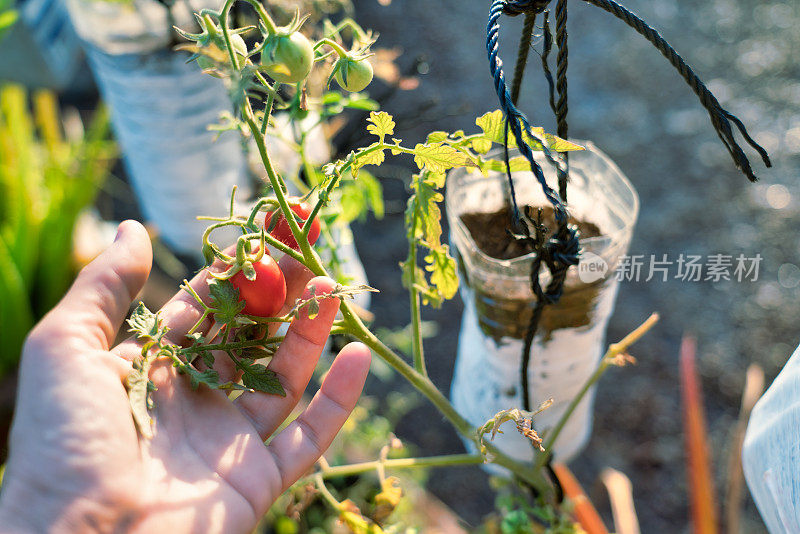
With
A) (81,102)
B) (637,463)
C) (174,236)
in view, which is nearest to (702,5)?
(637,463)

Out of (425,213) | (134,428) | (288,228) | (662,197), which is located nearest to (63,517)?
(134,428)

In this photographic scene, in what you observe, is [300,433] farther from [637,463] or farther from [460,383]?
[637,463]

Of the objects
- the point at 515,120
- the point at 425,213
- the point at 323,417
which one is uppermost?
the point at 515,120

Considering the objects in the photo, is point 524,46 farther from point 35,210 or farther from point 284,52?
point 35,210

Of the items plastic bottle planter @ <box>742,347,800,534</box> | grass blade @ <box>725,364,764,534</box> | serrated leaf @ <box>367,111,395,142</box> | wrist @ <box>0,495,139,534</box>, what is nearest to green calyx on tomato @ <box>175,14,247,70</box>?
serrated leaf @ <box>367,111,395,142</box>

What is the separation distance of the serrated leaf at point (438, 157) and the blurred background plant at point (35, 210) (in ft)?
3.62

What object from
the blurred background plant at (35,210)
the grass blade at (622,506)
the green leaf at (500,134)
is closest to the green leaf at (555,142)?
the green leaf at (500,134)

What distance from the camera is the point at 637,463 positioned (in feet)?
4.87

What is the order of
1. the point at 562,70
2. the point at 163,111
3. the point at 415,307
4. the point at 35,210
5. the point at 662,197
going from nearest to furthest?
1. the point at 562,70
2. the point at 415,307
3. the point at 163,111
4. the point at 35,210
5. the point at 662,197

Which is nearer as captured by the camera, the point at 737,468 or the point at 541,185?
the point at 541,185

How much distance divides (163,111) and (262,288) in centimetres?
76

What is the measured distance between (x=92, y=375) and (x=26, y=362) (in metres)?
0.08

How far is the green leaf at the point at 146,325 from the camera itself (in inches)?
→ 22.9

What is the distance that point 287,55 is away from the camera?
1.56 ft
